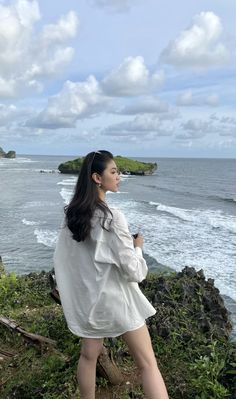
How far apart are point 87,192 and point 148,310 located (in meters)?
1.00

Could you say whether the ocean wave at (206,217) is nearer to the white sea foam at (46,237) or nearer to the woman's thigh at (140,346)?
the white sea foam at (46,237)

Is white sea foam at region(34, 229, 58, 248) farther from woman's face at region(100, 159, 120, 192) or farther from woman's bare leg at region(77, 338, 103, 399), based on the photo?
woman's face at region(100, 159, 120, 192)

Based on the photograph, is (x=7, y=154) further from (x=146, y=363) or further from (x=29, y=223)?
(x=146, y=363)

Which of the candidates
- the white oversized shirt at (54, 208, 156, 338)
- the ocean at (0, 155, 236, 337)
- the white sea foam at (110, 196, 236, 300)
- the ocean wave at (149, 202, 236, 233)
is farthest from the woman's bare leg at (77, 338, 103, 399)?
the ocean wave at (149, 202, 236, 233)

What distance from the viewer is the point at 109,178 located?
3273mm

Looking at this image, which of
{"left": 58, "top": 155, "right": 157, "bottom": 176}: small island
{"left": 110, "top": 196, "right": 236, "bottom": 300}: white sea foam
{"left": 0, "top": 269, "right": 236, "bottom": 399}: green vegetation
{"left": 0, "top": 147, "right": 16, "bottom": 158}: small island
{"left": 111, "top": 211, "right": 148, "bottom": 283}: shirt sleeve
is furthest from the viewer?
{"left": 0, "top": 147, "right": 16, "bottom": 158}: small island

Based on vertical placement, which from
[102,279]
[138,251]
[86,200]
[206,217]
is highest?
[86,200]

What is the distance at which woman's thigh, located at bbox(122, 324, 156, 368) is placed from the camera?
3.30 metres

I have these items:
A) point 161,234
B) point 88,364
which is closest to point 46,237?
point 161,234

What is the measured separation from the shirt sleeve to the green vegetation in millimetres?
1687

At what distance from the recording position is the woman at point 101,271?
3129mm

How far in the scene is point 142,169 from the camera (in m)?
73.7

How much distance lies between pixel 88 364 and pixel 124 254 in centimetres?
103

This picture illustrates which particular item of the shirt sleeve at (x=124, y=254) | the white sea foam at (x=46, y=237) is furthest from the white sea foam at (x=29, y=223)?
the shirt sleeve at (x=124, y=254)
